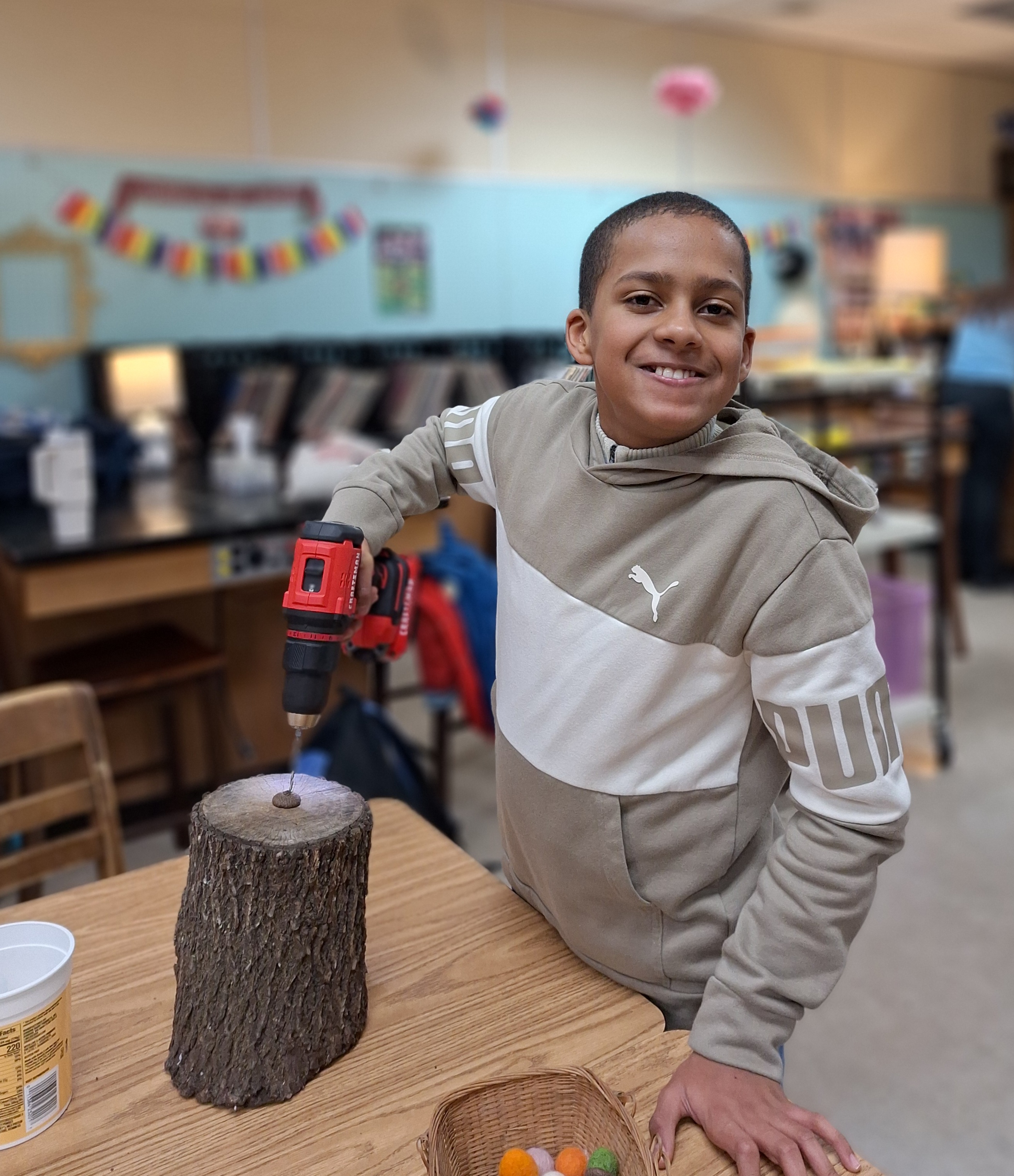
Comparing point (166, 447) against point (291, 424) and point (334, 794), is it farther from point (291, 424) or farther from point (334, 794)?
point (334, 794)

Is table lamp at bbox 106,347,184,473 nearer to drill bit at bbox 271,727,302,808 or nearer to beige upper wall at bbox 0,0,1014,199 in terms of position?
beige upper wall at bbox 0,0,1014,199

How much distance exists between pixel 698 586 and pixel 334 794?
365 millimetres

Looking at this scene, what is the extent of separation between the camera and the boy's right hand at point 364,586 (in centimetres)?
96

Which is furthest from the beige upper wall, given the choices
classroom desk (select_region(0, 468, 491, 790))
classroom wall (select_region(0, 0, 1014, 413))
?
classroom desk (select_region(0, 468, 491, 790))

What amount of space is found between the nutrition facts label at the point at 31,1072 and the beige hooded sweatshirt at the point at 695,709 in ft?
1.34

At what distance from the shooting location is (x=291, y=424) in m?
4.56

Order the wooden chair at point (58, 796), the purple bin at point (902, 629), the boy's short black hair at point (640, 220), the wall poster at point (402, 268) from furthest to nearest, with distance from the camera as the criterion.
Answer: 1. the wall poster at point (402, 268)
2. the purple bin at point (902, 629)
3. the wooden chair at point (58, 796)
4. the boy's short black hair at point (640, 220)

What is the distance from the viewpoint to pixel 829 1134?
2.55ft

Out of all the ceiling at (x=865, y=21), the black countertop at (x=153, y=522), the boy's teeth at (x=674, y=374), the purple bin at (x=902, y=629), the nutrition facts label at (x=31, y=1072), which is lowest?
the purple bin at (x=902, y=629)

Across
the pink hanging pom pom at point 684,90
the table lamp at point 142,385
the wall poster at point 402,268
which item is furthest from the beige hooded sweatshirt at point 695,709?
the pink hanging pom pom at point 684,90

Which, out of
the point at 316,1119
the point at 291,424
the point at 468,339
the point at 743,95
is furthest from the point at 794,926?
the point at 743,95

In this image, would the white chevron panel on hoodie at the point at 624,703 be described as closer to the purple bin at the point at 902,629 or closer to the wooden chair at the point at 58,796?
the wooden chair at the point at 58,796

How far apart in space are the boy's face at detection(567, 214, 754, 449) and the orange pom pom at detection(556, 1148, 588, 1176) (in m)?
0.53

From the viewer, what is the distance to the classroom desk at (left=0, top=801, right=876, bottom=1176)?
789mm
